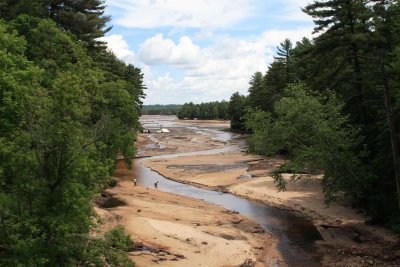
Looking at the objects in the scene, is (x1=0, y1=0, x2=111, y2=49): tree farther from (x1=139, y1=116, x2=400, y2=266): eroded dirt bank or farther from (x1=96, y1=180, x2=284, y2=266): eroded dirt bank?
(x1=139, y1=116, x2=400, y2=266): eroded dirt bank

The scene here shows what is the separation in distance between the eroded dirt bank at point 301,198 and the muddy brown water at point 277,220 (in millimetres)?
790

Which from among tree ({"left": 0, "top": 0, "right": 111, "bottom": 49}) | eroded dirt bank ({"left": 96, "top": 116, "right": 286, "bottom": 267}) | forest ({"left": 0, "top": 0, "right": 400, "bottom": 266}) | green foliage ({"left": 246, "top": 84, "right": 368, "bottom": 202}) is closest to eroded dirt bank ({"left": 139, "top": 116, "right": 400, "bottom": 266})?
forest ({"left": 0, "top": 0, "right": 400, "bottom": 266})

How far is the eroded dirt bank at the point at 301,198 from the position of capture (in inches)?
898

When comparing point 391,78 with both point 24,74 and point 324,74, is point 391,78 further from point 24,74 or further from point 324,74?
point 24,74

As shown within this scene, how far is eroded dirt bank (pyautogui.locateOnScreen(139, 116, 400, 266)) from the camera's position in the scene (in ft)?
74.8

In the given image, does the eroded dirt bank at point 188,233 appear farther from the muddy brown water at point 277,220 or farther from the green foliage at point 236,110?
the green foliage at point 236,110

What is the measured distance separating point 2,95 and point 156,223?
13.7m

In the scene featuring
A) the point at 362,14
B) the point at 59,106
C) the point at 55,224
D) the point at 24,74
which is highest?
the point at 362,14

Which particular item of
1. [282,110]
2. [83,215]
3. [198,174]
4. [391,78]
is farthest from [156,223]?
[198,174]

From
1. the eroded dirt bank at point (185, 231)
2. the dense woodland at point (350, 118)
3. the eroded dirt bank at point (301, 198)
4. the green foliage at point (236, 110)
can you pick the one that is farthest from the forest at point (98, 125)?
the green foliage at point (236, 110)

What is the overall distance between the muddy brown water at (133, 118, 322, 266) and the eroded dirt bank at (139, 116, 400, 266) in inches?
31.1

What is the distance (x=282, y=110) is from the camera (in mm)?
27344

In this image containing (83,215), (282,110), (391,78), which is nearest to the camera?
(83,215)

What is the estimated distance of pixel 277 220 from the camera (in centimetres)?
3136
